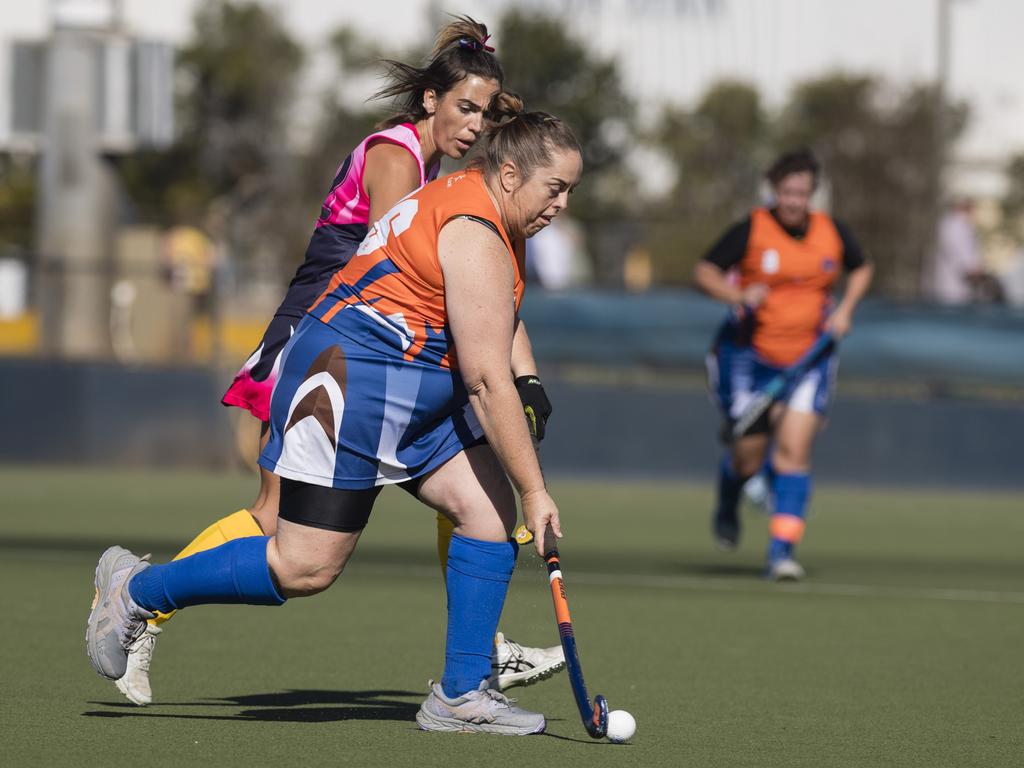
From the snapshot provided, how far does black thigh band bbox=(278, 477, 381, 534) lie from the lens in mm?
5242

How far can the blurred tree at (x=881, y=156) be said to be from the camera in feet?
62.5

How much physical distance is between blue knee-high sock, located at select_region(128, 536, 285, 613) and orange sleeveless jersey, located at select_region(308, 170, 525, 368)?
2.24ft

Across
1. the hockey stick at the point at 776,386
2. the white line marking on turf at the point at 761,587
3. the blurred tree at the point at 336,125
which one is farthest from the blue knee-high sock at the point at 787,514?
the blurred tree at the point at 336,125

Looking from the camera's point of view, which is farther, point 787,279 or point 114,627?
point 787,279

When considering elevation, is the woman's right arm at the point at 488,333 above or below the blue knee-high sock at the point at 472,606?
above

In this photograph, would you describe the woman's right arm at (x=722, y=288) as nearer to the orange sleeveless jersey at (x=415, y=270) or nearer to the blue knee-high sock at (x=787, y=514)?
the blue knee-high sock at (x=787, y=514)

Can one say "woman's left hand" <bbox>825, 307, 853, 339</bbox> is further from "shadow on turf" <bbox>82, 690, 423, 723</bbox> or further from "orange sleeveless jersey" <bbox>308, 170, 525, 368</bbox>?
"orange sleeveless jersey" <bbox>308, 170, 525, 368</bbox>

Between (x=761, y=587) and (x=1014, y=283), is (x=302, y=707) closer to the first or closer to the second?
(x=761, y=587)

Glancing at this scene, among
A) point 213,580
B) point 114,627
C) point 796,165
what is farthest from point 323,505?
point 796,165

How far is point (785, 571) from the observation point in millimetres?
9898

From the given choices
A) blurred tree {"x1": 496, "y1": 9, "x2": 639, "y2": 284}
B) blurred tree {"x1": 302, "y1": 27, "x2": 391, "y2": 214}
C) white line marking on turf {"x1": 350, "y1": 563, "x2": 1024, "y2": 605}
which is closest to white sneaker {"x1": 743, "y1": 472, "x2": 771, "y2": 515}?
white line marking on turf {"x1": 350, "y1": 563, "x2": 1024, "y2": 605}

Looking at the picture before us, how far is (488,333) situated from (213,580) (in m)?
1.06

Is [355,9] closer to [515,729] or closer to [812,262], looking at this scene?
[812,262]

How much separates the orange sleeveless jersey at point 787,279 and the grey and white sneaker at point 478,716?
5.40m
